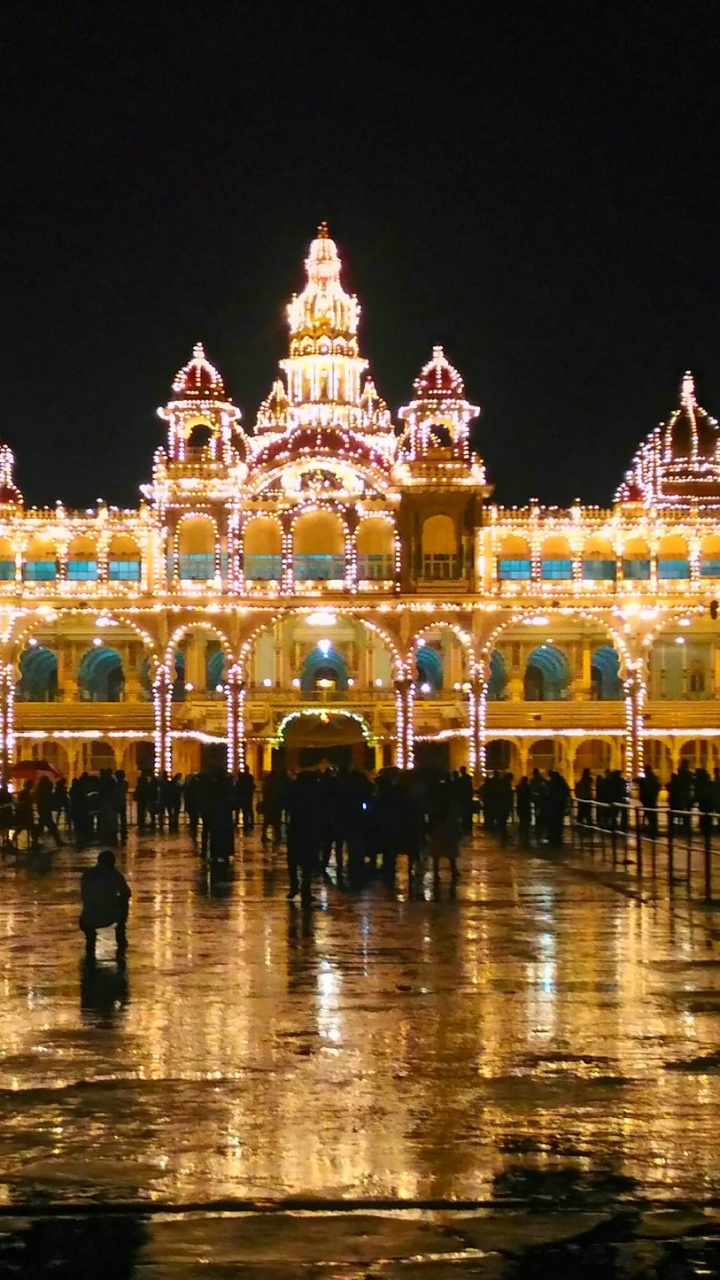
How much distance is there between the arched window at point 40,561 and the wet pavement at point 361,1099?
1413 inches

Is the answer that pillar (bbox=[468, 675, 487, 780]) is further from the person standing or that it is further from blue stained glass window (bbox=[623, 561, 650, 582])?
the person standing

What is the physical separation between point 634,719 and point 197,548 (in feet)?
43.6

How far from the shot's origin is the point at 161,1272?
235 inches

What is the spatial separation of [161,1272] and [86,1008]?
5.57 m

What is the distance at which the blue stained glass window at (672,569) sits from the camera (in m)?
51.1

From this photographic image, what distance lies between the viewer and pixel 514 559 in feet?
168

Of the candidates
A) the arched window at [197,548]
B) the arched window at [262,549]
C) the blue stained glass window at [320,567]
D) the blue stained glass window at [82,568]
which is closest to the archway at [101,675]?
the blue stained glass window at [82,568]

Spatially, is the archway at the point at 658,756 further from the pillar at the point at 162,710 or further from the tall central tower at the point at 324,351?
the pillar at the point at 162,710

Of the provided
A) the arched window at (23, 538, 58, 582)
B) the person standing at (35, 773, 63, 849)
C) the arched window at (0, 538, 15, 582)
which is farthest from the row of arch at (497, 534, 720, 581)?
the person standing at (35, 773, 63, 849)

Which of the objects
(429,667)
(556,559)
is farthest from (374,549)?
(429,667)

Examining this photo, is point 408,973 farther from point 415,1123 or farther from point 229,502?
point 229,502

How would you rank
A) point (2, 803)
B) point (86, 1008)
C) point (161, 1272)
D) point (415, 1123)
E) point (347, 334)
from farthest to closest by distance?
point (347, 334)
point (2, 803)
point (86, 1008)
point (415, 1123)
point (161, 1272)

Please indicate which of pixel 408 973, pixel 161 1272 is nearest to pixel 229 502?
pixel 408 973

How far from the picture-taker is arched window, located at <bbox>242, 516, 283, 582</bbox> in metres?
50.9
